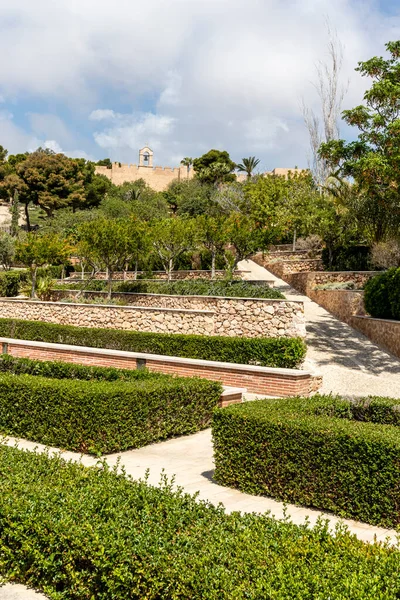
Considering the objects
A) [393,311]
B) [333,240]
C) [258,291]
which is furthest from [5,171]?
[393,311]

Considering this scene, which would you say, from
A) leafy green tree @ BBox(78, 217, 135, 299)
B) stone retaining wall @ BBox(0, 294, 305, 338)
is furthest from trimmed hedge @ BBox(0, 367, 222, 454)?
leafy green tree @ BBox(78, 217, 135, 299)

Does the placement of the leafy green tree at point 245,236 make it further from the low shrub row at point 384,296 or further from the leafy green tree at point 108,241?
the low shrub row at point 384,296

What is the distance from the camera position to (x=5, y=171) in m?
61.8

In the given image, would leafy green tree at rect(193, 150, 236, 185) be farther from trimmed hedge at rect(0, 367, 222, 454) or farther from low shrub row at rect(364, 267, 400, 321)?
trimmed hedge at rect(0, 367, 222, 454)

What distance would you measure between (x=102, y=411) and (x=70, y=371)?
284 cm

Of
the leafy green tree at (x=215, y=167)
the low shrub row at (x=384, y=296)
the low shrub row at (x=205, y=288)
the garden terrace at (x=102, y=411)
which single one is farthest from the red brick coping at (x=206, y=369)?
the leafy green tree at (x=215, y=167)

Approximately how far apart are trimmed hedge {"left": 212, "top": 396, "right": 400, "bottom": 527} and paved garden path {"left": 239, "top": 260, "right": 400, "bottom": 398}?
13.3 feet

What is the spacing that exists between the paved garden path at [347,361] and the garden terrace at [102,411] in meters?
2.96

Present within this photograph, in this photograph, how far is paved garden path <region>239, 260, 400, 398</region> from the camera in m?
12.4

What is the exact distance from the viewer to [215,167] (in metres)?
58.3

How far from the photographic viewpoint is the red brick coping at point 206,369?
10.8 m

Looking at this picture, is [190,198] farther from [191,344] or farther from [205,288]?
[191,344]

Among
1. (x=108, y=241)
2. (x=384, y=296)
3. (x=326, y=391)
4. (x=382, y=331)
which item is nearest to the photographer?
(x=326, y=391)

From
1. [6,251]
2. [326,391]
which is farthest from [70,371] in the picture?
[6,251]
